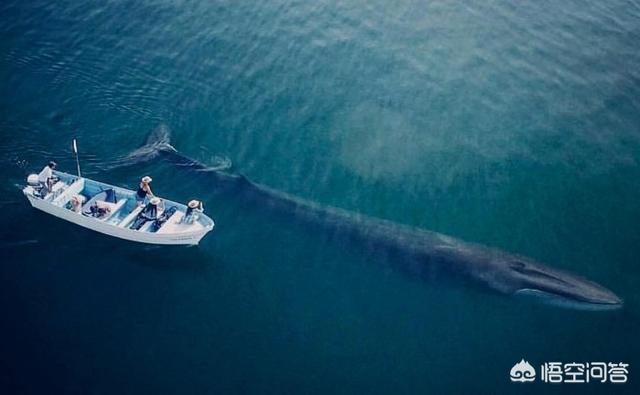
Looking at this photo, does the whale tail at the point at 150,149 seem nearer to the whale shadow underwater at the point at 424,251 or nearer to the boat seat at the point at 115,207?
the whale shadow underwater at the point at 424,251

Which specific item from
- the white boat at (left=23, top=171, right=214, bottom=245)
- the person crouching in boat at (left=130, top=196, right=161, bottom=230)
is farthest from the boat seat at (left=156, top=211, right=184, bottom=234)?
the person crouching in boat at (left=130, top=196, right=161, bottom=230)

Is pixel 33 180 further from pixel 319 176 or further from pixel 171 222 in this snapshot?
pixel 319 176

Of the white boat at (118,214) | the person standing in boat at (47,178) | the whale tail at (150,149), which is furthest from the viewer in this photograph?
the whale tail at (150,149)

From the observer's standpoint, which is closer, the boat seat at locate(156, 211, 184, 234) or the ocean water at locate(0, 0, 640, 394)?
the ocean water at locate(0, 0, 640, 394)

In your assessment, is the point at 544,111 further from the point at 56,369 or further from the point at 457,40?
the point at 56,369

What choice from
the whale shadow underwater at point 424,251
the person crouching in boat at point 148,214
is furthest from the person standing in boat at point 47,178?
the person crouching in boat at point 148,214

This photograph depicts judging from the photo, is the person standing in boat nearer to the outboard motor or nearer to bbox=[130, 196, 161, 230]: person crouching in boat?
the outboard motor

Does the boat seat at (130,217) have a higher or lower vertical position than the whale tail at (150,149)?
lower
